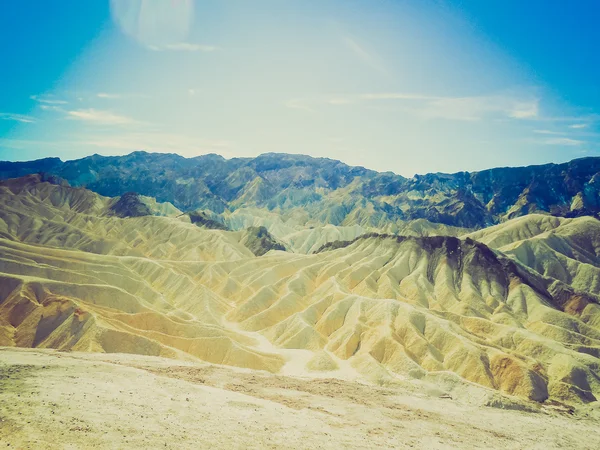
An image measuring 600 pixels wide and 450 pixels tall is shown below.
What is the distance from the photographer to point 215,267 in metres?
130

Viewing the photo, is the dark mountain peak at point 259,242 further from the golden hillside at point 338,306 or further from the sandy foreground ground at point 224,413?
the sandy foreground ground at point 224,413

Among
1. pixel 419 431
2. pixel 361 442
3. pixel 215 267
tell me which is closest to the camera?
pixel 361 442

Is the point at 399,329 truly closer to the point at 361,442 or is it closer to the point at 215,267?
the point at 361,442

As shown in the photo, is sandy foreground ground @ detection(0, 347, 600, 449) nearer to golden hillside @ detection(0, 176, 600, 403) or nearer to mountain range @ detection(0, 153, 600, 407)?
mountain range @ detection(0, 153, 600, 407)

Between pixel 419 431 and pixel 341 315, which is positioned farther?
pixel 341 315

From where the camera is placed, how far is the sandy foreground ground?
1110 inches

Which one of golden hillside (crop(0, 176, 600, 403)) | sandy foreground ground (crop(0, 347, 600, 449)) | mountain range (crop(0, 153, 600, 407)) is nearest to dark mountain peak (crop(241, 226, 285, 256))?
golden hillside (crop(0, 176, 600, 403))

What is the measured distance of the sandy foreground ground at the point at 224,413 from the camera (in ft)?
92.5

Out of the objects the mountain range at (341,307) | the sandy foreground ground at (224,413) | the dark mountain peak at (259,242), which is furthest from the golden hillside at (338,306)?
the dark mountain peak at (259,242)

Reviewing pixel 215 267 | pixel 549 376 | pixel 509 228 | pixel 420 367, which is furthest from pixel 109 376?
pixel 509 228

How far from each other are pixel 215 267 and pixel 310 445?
102 metres

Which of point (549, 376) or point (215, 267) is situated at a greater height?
point (215, 267)

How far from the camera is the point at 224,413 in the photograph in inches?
1390

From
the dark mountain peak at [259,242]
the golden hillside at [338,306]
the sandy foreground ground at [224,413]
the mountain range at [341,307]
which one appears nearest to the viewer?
the sandy foreground ground at [224,413]
